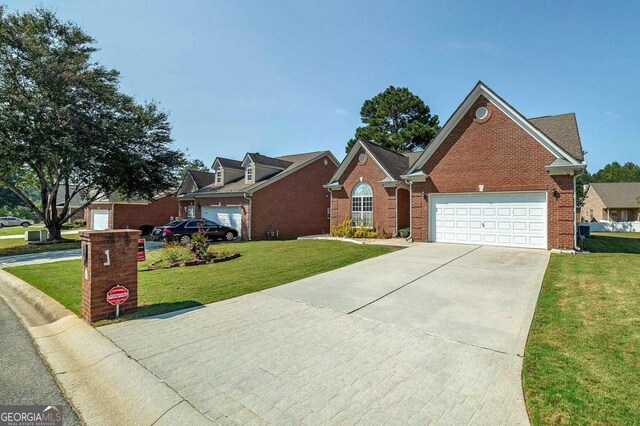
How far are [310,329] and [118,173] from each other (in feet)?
76.7

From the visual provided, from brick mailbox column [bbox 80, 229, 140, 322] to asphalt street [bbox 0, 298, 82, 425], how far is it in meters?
0.92

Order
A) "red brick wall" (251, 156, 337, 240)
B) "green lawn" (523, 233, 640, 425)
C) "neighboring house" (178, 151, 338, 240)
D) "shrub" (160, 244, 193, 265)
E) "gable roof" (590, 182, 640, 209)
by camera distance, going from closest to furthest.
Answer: "green lawn" (523, 233, 640, 425) → "shrub" (160, 244, 193, 265) → "neighboring house" (178, 151, 338, 240) → "red brick wall" (251, 156, 337, 240) → "gable roof" (590, 182, 640, 209)

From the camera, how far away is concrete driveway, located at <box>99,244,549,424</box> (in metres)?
2.96

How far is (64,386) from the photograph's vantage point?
11.5ft

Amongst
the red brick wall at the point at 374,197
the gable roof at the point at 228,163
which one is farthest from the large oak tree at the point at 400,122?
the red brick wall at the point at 374,197

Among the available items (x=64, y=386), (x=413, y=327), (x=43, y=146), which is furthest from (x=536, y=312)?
(x=43, y=146)

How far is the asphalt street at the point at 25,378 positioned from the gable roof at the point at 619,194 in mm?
52278

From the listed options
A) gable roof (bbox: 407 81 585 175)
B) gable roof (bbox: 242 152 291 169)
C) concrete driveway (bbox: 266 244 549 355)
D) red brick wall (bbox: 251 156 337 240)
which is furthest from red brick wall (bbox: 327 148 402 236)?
concrete driveway (bbox: 266 244 549 355)

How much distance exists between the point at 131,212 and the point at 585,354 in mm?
34654

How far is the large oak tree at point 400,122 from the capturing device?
36475 millimetres

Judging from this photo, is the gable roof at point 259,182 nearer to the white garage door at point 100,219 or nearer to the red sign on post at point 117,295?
the white garage door at point 100,219

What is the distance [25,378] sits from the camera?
12.1 ft

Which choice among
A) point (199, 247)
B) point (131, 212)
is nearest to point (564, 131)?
point (199, 247)

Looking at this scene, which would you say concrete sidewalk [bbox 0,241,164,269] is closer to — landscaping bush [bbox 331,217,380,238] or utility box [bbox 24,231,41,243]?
utility box [bbox 24,231,41,243]
